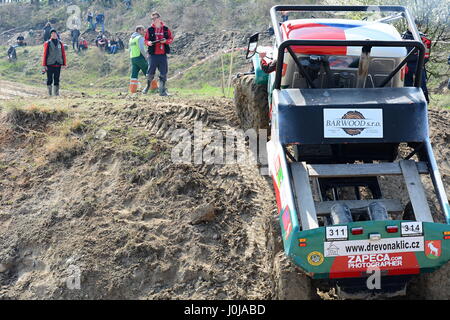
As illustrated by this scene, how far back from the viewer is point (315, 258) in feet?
18.2

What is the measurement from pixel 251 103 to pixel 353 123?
2773mm

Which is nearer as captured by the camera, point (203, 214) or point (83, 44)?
point (203, 214)

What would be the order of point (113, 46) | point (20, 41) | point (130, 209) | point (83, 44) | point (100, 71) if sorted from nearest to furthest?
point (130, 209) → point (100, 71) → point (113, 46) → point (83, 44) → point (20, 41)

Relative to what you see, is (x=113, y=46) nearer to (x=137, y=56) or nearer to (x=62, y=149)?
(x=137, y=56)

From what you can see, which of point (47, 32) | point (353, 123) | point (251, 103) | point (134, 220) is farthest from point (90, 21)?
point (353, 123)

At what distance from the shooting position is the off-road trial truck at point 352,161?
5594 mm

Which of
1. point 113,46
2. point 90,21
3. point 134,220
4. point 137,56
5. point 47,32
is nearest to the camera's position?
point 134,220

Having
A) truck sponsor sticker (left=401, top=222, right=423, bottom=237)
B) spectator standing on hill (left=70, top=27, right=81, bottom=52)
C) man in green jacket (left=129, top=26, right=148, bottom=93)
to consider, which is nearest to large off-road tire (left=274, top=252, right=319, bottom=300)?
truck sponsor sticker (left=401, top=222, right=423, bottom=237)

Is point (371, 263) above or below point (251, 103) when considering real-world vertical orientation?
below

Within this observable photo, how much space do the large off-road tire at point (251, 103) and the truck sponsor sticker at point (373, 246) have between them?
11.7ft

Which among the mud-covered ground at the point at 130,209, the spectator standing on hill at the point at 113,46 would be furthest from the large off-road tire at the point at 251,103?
the spectator standing on hill at the point at 113,46

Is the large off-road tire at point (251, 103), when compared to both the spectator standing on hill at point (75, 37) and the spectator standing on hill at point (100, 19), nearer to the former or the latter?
the spectator standing on hill at point (75, 37)

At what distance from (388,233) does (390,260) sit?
263mm
